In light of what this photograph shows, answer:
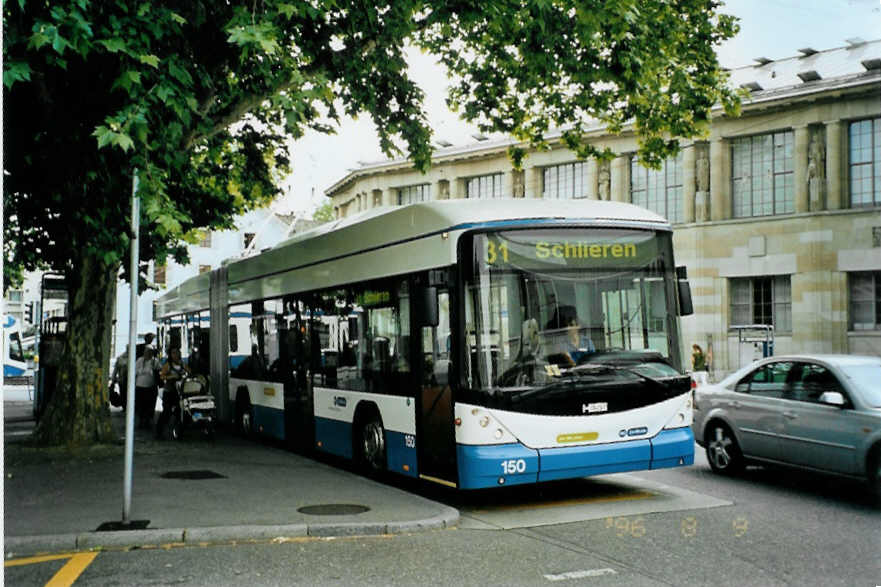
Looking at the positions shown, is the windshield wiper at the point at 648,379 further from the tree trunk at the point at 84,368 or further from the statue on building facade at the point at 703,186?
the statue on building facade at the point at 703,186

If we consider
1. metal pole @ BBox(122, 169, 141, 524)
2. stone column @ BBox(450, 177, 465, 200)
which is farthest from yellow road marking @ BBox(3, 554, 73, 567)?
stone column @ BBox(450, 177, 465, 200)

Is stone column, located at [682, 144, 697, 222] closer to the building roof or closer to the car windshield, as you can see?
the building roof

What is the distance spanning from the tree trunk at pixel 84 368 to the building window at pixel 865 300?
28.4 meters

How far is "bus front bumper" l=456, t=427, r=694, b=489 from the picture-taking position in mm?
9125

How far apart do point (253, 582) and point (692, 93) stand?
12093 mm

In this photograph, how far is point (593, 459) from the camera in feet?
31.4

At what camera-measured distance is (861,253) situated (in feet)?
113

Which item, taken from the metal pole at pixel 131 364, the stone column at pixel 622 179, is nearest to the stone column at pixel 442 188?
the stone column at pixel 622 179

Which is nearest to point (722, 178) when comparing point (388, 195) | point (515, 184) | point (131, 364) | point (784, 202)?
point (784, 202)

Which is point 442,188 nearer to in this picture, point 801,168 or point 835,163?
point 801,168

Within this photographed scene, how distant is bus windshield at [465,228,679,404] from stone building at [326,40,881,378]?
26.8 m

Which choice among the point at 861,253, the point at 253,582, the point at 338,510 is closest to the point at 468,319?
the point at 338,510

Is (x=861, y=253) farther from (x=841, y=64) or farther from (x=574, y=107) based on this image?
(x=574, y=107)

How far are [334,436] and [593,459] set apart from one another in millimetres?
4240
